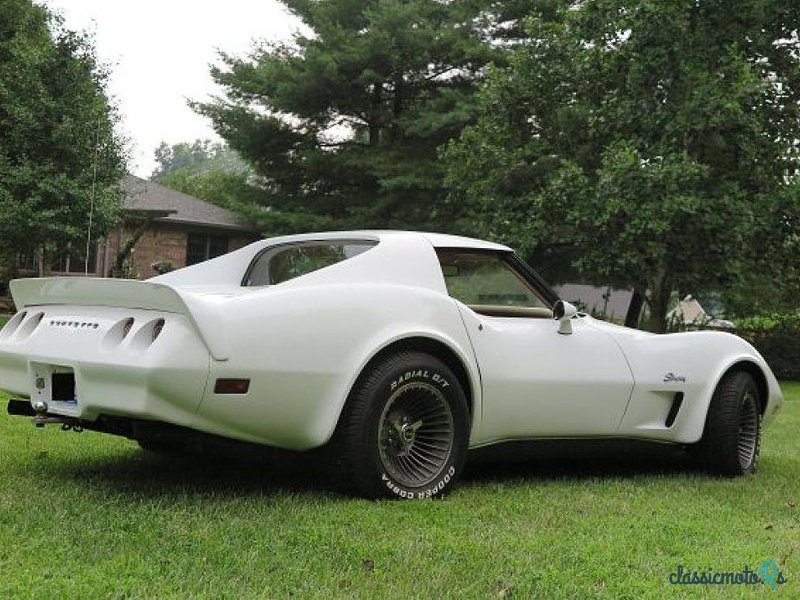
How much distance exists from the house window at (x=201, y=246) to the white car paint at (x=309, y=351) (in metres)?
24.3

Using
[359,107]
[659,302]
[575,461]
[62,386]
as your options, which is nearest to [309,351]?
[62,386]

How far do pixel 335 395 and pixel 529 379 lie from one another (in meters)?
1.20

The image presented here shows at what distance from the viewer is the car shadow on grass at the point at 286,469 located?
14.7 ft

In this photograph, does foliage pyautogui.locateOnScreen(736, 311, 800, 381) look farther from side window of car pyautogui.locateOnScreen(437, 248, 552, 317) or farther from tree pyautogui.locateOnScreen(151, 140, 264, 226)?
side window of car pyautogui.locateOnScreen(437, 248, 552, 317)

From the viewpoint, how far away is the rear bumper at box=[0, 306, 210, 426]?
3.86 m

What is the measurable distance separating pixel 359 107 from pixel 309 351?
21543 mm

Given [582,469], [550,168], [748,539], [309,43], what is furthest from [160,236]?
[748,539]

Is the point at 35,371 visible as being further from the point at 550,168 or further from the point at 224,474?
the point at 550,168

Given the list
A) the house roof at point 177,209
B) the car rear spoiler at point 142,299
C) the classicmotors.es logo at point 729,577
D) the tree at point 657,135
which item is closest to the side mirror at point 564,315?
the classicmotors.es logo at point 729,577

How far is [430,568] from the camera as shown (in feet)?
10.9

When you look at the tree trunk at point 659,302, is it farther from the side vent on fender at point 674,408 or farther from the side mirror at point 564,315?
the side mirror at point 564,315

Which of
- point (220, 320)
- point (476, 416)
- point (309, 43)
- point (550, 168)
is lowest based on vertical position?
point (476, 416)

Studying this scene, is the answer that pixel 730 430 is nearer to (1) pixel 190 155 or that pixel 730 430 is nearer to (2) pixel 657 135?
(2) pixel 657 135

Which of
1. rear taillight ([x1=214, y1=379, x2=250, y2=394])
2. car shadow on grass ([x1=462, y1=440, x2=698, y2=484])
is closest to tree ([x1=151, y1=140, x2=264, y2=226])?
car shadow on grass ([x1=462, y1=440, x2=698, y2=484])
